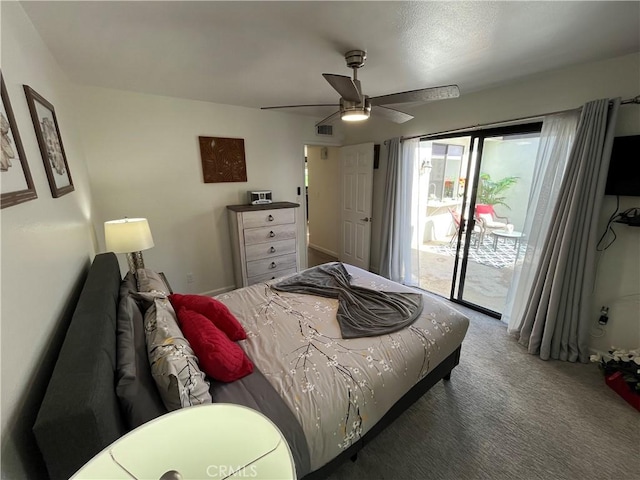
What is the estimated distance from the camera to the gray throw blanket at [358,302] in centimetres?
171

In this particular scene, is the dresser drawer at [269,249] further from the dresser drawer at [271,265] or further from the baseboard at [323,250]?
A: the baseboard at [323,250]

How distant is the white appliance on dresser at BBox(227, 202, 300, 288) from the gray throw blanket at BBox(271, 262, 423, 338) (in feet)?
3.12

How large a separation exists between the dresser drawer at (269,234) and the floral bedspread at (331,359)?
118 centimetres

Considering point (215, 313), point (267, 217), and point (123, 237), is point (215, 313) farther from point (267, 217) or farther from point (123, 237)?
point (267, 217)

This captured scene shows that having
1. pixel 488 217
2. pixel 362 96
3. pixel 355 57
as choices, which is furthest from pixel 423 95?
pixel 488 217

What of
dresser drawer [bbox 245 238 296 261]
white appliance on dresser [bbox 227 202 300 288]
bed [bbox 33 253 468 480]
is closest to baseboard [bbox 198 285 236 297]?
white appliance on dresser [bbox 227 202 300 288]

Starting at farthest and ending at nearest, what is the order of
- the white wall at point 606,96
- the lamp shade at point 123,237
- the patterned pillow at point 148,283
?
the lamp shade at point 123,237 → the white wall at point 606,96 → the patterned pillow at point 148,283

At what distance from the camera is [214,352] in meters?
1.24

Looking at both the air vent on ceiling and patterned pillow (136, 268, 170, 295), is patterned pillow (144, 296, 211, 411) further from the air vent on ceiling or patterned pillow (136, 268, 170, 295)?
the air vent on ceiling

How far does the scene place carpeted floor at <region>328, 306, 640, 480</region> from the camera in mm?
1423

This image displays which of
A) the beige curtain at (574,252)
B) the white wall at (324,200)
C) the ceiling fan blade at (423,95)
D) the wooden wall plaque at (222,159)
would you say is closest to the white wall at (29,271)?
the wooden wall plaque at (222,159)

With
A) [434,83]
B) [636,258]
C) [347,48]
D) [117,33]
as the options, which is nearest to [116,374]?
[117,33]

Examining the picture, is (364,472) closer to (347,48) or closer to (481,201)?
(347,48)

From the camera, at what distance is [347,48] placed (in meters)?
1.73
